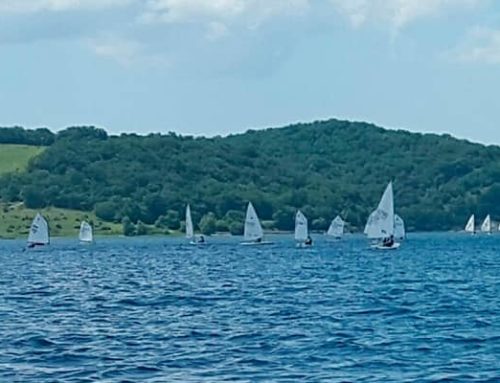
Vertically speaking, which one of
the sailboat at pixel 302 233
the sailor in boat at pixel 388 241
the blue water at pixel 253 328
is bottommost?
the blue water at pixel 253 328

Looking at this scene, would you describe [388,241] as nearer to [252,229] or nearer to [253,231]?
[252,229]

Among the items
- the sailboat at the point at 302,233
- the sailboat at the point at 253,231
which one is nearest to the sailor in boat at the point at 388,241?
the sailboat at the point at 302,233

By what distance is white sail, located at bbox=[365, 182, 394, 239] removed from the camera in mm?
137750

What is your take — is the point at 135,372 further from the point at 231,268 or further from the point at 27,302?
the point at 231,268

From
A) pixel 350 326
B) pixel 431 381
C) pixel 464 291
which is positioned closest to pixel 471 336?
pixel 350 326

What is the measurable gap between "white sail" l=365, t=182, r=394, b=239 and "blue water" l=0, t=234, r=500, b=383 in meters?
42.0

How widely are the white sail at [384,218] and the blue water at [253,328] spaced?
42.0 meters

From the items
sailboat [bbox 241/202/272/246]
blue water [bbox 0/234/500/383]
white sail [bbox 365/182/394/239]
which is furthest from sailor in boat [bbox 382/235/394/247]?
blue water [bbox 0/234/500/383]

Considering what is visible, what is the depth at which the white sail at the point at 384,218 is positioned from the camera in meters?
138

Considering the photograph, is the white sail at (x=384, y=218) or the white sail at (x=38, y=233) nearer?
the white sail at (x=384, y=218)

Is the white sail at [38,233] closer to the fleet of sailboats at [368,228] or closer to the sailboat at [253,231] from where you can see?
the fleet of sailboats at [368,228]

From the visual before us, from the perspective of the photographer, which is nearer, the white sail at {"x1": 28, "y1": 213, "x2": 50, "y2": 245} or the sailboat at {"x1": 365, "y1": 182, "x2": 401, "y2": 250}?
the sailboat at {"x1": 365, "y1": 182, "x2": 401, "y2": 250}

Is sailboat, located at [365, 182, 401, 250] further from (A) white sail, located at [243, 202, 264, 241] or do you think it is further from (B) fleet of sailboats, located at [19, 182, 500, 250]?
(A) white sail, located at [243, 202, 264, 241]

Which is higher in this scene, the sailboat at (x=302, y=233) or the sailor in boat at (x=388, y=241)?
the sailboat at (x=302, y=233)
